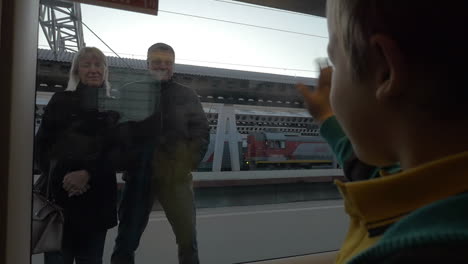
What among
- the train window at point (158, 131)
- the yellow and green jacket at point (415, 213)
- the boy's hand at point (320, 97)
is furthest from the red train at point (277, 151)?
the yellow and green jacket at point (415, 213)

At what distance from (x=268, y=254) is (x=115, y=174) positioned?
1.04 m

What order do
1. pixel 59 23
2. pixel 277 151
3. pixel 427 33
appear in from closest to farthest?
pixel 427 33
pixel 59 23
pixel 277 151

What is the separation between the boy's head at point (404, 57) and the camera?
45cm

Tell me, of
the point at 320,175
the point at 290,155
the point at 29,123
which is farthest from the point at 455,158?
the point at 320,175

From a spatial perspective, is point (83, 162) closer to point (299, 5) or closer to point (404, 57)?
point (299, 5)

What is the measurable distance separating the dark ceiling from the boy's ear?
3.82 ft

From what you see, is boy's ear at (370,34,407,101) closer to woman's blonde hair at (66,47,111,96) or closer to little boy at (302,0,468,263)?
little boy at (302,0,468,263)

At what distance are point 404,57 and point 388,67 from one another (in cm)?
2

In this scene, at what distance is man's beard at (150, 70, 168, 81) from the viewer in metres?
1.80

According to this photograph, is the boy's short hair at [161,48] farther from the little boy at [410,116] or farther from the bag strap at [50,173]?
the little boy at [410,116]

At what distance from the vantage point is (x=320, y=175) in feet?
7.57

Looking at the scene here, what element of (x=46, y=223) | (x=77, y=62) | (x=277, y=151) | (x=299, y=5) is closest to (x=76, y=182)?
(x=46, y=223)

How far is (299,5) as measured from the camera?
162 centimetres

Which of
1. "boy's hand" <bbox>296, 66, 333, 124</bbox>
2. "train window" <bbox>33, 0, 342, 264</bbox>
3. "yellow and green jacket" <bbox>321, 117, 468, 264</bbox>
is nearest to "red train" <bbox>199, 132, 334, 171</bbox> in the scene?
"train window" <bbox>33, 0, 342, 264</bbox>
